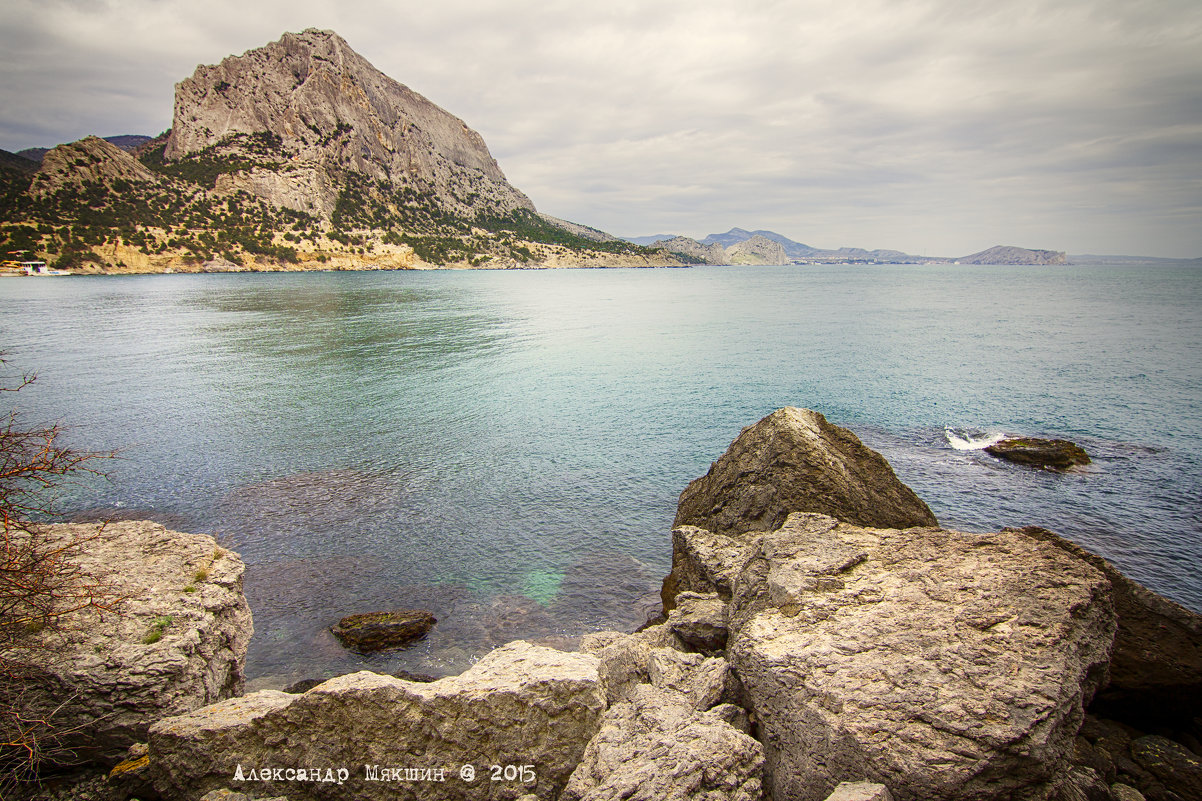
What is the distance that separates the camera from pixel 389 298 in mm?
83938

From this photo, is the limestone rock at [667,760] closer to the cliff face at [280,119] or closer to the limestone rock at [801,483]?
the limestone rock at [801,483]

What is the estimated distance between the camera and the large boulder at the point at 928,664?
14.9 feet

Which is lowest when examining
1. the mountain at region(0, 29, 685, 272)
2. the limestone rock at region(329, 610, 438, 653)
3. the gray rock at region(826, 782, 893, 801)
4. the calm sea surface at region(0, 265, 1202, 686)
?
the limestone rock at region(329, 610, 438, 653)

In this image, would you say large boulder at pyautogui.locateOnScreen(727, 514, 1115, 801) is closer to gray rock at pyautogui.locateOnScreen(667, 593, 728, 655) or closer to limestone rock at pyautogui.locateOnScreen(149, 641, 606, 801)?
gray rock at pyautogui.locateOnScreen(667, 593, 728, 655)

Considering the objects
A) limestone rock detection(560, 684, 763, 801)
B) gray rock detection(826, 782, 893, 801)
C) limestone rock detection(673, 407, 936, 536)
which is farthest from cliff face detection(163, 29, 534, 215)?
gray rock detection(826, 782, 893, 801)

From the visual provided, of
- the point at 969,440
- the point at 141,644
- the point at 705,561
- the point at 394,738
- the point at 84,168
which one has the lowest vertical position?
the point at 969,440

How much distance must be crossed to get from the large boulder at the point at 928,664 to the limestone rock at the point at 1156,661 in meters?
1.36

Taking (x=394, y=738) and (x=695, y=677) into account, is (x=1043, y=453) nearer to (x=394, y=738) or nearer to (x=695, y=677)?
(x=695, y=677)

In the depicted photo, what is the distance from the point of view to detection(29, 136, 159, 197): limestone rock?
127m

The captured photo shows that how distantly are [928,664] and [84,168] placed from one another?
193 metres

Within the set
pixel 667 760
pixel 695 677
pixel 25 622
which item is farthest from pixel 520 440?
pixel 667 760

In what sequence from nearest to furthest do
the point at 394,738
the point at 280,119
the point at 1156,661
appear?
the point at 394,738, the point at 1156,661, the point at 280,119

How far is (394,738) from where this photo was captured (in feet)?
18.8

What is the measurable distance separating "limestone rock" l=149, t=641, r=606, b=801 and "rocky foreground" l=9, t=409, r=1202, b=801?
0.8 inches
